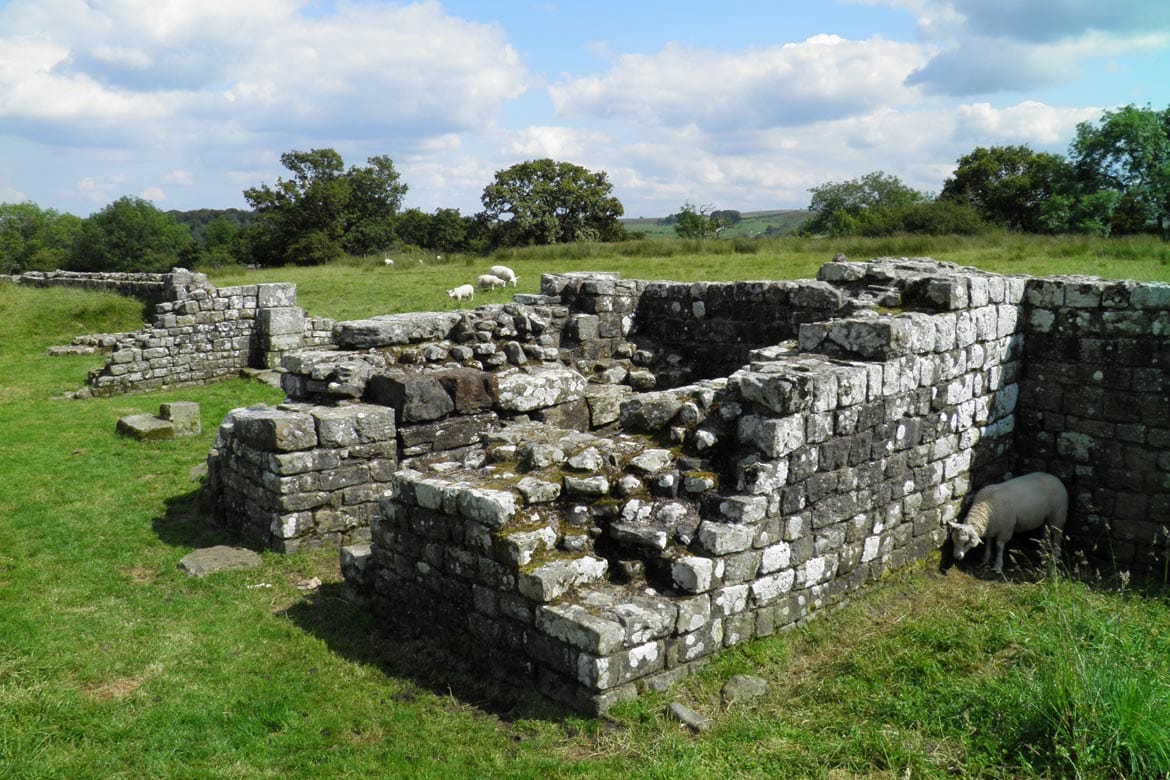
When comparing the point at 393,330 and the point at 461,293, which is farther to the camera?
the point at 461,293

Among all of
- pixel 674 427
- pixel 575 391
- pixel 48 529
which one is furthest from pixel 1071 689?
pixel 48 529

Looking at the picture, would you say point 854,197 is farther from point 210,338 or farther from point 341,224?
point 210,338

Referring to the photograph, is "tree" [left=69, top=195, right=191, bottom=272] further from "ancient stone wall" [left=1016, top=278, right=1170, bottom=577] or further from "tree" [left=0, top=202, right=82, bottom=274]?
"ancient stone wall" [left=1016, top=278, right=1170, bottom=577]

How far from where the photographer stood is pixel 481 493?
20.2 ft

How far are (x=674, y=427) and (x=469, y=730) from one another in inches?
116

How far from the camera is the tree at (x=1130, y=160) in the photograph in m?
39.4

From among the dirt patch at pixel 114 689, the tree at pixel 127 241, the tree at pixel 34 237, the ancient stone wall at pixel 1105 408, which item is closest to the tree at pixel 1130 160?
the ancient stone wall at pixel 1105 408

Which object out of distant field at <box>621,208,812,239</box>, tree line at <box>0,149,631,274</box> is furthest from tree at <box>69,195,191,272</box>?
distant field at <box>621,208,812,239</box>

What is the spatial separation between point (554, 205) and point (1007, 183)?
93.0 feet

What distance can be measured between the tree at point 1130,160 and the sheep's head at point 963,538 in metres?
38.0

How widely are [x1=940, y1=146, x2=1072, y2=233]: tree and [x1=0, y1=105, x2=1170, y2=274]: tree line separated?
0.07 metres

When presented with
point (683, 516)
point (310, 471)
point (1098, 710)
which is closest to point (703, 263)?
point (310, 471)

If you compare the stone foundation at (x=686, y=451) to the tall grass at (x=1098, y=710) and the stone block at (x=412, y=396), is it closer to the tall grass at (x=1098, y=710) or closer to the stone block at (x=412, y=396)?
the stone block at (x=412, y=396)

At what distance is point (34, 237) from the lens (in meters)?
98.8
